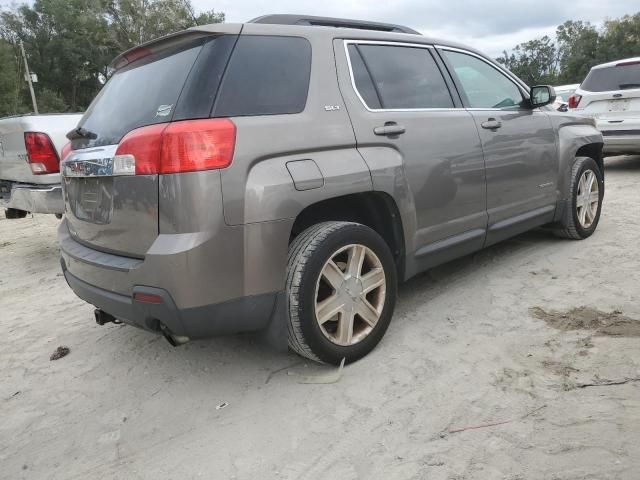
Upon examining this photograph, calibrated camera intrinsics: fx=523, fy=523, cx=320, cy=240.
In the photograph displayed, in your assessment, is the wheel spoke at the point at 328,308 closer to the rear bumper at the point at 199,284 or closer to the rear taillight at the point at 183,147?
the rear bumper at the point at 199,284

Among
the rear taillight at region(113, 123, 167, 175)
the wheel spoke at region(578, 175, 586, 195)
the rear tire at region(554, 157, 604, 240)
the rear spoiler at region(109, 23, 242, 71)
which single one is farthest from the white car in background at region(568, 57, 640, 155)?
the rear taillight at region(113, 123, 167, 175)

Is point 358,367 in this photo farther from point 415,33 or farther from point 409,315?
point 415,33

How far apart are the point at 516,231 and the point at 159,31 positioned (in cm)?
4033

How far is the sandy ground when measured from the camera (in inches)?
82.1

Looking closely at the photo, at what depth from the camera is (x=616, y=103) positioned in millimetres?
7965

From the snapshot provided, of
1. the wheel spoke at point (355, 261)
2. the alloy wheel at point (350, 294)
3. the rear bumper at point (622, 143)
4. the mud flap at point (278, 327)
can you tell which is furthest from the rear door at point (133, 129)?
the rear bumper at point (622, 143)

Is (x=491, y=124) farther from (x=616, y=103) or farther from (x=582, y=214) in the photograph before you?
(x=616, y=103)

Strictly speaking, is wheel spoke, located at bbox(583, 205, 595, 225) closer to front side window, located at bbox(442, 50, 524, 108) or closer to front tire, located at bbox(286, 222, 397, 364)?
front side window, located at bbox(442, 50, 524, 108)

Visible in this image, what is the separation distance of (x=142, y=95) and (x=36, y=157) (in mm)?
3155

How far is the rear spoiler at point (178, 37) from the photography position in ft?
8.17

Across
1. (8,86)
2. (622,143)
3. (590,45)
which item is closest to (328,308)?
(622,143)

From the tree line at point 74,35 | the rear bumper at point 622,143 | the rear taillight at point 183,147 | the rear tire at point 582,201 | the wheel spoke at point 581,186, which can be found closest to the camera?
the rear taillight at point 183,147

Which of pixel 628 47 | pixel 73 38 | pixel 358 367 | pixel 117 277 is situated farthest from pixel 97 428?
pixel 628 47

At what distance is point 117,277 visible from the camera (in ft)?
8.15
